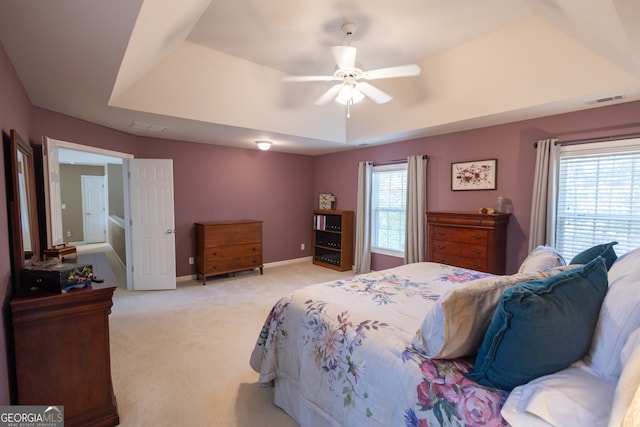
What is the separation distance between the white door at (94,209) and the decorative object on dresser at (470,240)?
29.0ft

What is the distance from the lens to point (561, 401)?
961mm

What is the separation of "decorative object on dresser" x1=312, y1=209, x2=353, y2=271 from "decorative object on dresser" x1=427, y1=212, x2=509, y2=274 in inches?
76.7

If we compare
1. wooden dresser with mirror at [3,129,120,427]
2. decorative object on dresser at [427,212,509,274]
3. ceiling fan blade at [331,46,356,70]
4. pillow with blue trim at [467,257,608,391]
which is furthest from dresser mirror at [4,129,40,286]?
decorative object on dresser at [427,212,509,274]

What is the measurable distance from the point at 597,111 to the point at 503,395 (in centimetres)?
336

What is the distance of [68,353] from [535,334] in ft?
7.63

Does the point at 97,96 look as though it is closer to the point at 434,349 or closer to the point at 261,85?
the point at 261,85

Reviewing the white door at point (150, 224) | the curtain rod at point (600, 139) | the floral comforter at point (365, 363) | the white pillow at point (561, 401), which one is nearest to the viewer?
the white pillow at point (561, 401)

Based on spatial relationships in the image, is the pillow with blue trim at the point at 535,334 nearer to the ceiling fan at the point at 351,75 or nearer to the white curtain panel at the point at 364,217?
the ceiling fan at the point at 351,75

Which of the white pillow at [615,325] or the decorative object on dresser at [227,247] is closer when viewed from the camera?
the white pillow at [615,325]

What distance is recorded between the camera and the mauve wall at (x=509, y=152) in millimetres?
3074

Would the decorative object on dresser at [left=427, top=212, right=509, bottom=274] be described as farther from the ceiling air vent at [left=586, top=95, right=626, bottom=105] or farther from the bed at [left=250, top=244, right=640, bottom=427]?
the bed at [left=250, top=244, right=640, bottom=427]

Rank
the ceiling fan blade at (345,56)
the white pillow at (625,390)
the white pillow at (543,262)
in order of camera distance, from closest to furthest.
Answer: the white pillow at (625,390)
the white pillow at (543,262)
the ceiling fan blade at (345,56)

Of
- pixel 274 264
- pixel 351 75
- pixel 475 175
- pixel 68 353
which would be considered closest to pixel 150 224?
pixel 274 264

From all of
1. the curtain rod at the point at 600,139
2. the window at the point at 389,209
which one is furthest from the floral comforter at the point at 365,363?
the window at the point at 389,209
